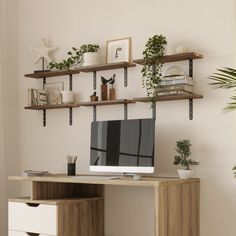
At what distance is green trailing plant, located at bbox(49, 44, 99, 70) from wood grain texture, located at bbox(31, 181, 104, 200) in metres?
1.05

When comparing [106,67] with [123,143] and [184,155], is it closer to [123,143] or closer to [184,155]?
[123,143]

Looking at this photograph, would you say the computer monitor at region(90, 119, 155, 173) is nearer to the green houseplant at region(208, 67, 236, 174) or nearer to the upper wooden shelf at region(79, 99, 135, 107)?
the upper wooden shelf at region(79, 99, 135, 107)

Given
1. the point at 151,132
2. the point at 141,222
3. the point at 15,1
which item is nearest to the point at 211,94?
A: the point at 151,132

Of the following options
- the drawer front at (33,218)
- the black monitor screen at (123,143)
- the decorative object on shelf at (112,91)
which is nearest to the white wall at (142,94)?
the decorative object on shelf at (112,91)

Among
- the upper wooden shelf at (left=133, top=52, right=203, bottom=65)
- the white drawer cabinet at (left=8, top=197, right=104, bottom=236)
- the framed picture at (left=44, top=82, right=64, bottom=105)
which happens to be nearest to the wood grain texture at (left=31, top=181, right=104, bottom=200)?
the white drawer cabinet at (left=8, top=197, right=104, bottom=236)

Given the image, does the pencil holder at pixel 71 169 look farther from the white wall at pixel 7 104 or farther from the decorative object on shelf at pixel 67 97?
the white wall at pixel 7 104

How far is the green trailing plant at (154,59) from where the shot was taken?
11.9 ft

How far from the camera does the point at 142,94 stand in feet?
12.8

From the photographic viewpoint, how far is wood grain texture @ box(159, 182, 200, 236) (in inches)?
123

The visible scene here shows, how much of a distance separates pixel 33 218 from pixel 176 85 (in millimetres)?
1458

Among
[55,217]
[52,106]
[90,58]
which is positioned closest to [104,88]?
[90,58]

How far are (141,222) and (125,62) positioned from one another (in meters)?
1.28

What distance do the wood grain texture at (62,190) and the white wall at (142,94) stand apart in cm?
12

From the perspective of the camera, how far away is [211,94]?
356cm
